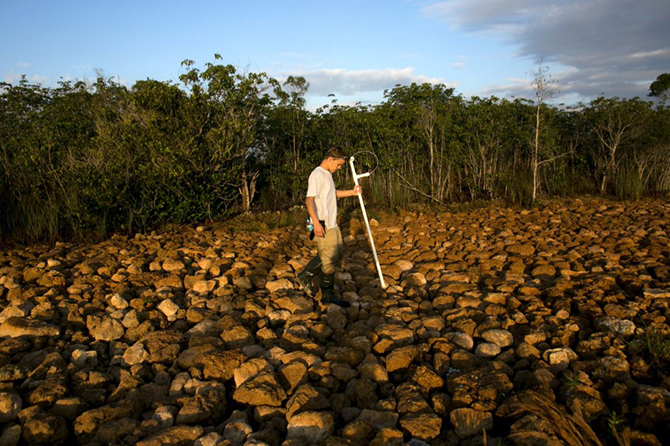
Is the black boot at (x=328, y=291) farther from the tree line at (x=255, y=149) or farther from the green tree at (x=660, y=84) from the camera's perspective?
the green tree at (x=660, y=84)

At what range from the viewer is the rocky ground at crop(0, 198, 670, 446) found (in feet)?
9.23

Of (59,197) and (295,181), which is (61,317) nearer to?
(59,197)

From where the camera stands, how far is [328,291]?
515cm

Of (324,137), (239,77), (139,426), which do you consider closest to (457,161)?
(324,137)

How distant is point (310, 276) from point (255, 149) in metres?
5.76

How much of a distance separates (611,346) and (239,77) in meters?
7.55

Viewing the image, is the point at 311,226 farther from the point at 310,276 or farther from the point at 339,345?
the point at 339,345

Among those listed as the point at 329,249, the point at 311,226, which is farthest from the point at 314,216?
the point at 329,249

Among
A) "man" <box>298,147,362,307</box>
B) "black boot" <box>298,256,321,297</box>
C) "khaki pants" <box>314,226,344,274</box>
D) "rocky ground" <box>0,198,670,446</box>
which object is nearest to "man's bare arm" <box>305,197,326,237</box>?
"man" <box>298,147,362,307</box>

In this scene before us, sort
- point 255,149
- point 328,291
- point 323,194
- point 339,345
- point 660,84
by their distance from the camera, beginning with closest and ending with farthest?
point 339,345
point 323,194
point 328,291
point 255,149
point 660,84

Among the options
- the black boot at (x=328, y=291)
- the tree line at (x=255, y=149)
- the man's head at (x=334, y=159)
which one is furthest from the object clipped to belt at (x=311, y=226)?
the tree line at (x=255, y=149)

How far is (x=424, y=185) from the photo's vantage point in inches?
432

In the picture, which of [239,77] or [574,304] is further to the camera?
[239,77]

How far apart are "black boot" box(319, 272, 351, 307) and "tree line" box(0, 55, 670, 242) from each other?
4024 mm
